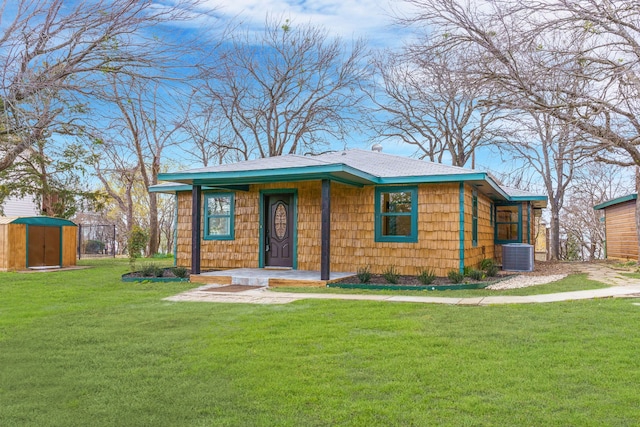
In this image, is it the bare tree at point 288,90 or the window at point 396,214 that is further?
the bare tree at point 288,90

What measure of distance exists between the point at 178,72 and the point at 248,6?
4.11ft

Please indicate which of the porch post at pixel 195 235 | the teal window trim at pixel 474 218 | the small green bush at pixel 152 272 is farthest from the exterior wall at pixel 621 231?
the small green bush at pixel 152 272

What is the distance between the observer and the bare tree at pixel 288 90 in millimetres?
24688

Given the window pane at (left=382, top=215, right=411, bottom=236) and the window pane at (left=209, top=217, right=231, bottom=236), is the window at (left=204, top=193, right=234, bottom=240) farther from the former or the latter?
the window pane at (left=382, top=215, right=411, bottom=236)

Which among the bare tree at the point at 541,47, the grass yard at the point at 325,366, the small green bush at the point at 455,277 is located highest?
the bare tree at the point at 541,47

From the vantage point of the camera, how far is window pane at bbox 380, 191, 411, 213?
11.9 meters

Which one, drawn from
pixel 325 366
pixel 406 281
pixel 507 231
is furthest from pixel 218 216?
pixel 507 231

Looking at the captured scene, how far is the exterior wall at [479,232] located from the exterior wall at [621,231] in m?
5.80

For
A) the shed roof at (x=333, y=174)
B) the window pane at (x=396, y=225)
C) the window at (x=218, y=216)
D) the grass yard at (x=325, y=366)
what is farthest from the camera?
the window at (x=218, y=216)

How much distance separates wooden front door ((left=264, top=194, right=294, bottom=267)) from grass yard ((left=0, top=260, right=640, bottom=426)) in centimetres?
585

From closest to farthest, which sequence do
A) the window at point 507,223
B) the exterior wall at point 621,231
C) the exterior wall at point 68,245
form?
the exterior wall at point 68,245
the window at point 507,223
the exterior wall at point 621,231

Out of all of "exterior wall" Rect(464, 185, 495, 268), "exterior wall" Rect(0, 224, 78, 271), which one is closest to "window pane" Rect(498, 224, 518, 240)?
"exterior wall" Rect(464, 185, 495, 268)

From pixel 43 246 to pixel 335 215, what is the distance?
32.6ft

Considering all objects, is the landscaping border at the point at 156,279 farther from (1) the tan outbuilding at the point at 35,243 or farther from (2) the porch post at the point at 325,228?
(1) the tan outbuilding at the point at 35,243
